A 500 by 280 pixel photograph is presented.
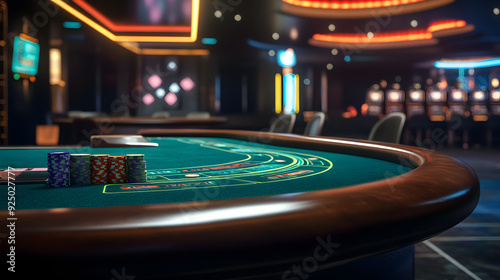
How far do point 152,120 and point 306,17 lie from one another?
3597 millimetres

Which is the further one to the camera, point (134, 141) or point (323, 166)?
point (134, 141)

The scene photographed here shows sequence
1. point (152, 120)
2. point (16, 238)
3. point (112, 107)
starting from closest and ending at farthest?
1. point (16, 238)
2. point (152, 120)
3. point (112, 107)

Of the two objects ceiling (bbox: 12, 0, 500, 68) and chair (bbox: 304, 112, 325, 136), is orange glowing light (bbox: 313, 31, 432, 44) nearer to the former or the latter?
ceiling (bbox: 12, 0, 500, 68)

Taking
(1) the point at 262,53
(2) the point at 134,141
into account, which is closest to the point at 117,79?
(1) the point at 262,53

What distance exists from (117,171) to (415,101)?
11802 mm

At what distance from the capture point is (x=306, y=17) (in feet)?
24.7

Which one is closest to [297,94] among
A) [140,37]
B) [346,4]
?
[346,4]

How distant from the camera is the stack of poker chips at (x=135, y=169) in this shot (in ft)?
3.06

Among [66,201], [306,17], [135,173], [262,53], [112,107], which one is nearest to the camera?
[66,201]

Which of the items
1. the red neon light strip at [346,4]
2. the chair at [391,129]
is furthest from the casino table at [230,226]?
the red neon light strip at [346,4]

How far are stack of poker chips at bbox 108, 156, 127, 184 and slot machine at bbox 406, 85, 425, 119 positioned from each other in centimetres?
1163

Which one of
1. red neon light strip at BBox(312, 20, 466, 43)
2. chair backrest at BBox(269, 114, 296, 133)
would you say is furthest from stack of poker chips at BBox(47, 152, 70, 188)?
red neon light strip at BBox(312, 20, 466, 43)

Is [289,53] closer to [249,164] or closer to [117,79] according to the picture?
[117,79]

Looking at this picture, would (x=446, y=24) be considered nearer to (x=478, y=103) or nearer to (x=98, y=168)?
(x=478, y=103)
